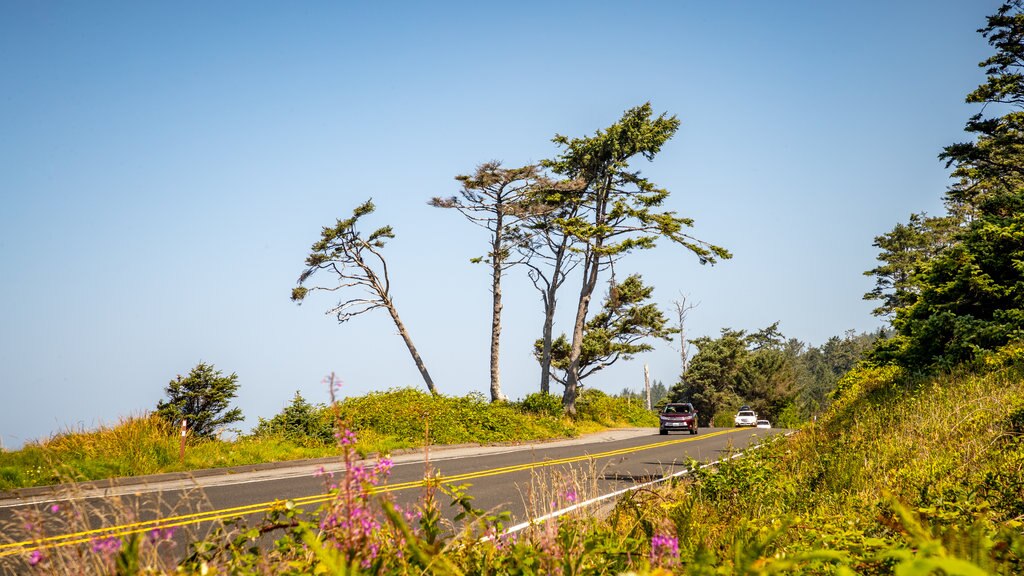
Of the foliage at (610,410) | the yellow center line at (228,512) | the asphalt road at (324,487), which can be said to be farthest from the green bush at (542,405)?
the asphalt road at (324,487)

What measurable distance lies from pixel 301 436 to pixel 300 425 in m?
0.61

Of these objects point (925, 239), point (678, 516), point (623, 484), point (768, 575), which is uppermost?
point (925, 239)

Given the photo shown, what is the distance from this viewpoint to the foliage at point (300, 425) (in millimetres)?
19745

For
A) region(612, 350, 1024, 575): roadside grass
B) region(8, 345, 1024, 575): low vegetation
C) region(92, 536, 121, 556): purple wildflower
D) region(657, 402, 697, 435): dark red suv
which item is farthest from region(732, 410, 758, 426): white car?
region(92, 536, 121, 556): purple wildflower

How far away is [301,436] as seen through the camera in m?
19.8

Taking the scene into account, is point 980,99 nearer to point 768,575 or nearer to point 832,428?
point 832,428

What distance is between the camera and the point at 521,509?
31.8ft

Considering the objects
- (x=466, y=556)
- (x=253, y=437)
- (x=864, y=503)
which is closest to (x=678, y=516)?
(x=864, y=503)

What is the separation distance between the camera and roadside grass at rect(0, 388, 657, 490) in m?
13.1

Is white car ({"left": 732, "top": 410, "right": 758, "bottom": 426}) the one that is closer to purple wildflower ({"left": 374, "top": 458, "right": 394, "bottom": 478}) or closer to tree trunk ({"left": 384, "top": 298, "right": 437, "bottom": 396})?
tree trunk ({"left": 384, "top": 298, "right": 437, "bottom": 396})

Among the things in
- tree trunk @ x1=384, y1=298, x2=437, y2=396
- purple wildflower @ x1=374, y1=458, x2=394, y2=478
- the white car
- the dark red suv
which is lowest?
the white car

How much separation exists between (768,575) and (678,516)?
425cm

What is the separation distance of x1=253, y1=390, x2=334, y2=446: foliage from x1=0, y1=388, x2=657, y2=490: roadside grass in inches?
1.2

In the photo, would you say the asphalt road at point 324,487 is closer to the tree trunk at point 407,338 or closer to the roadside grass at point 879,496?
the roadside grass at point 879,496
